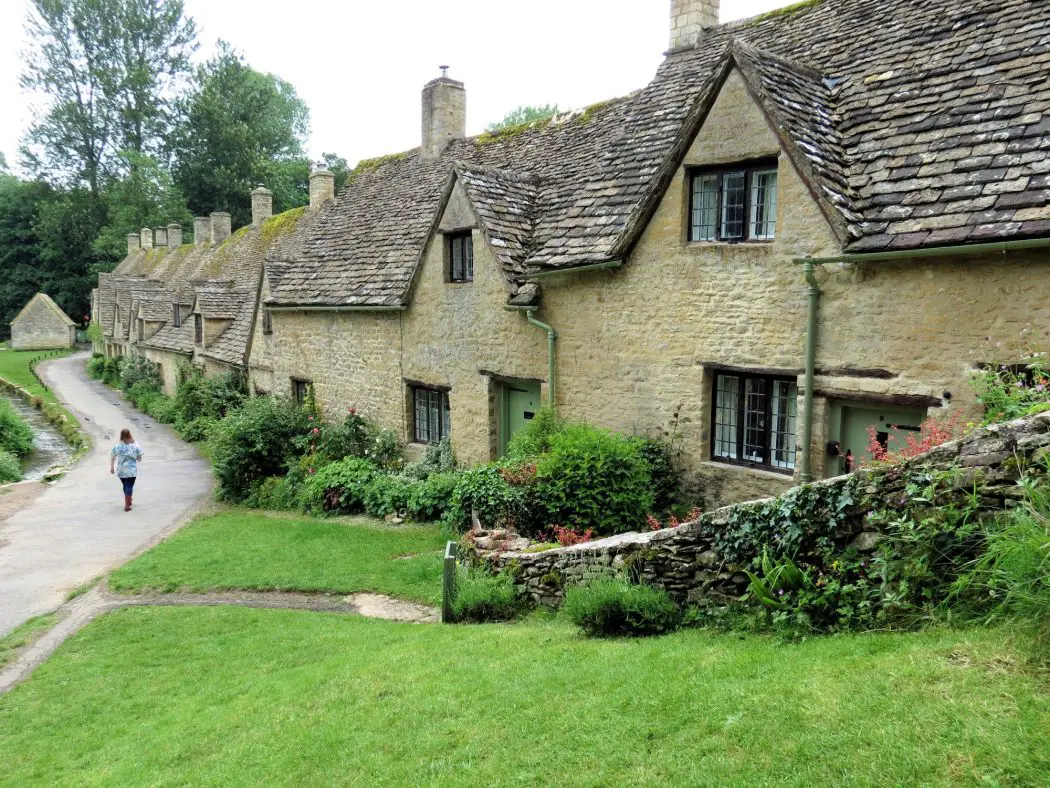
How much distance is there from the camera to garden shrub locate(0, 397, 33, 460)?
2806 centimetres

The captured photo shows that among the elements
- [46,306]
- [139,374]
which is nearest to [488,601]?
[139,374]

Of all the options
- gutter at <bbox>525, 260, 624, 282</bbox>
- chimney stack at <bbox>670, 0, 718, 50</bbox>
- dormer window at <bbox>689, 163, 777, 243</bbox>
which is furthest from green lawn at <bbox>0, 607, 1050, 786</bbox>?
chimney stack at <bbox>670, 0, 718, 50</bbox>

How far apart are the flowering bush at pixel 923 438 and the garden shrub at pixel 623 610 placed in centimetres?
254

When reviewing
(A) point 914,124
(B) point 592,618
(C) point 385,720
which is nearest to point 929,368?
(A) point 914,124

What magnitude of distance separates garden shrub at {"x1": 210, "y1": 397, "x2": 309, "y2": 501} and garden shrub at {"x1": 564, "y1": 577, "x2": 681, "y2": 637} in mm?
13215

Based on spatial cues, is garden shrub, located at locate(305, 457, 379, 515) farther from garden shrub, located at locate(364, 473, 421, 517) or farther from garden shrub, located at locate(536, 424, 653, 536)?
garden shrub, located at locate(536, 424, 653, 536)

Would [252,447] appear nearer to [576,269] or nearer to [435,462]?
[435,462]

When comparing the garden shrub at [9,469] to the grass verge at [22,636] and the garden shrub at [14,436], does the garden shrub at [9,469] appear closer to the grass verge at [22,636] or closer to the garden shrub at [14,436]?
the garden shrub at [14,436]

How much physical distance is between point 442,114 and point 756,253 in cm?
1337

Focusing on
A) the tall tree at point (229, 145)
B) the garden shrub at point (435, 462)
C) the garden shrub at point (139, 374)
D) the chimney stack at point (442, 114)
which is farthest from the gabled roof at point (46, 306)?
the garden shrub at point (435, 462)

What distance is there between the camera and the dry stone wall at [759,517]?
17.0 ft

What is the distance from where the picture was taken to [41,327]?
213ft

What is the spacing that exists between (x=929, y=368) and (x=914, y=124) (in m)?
3.34

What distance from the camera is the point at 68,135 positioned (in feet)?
213
